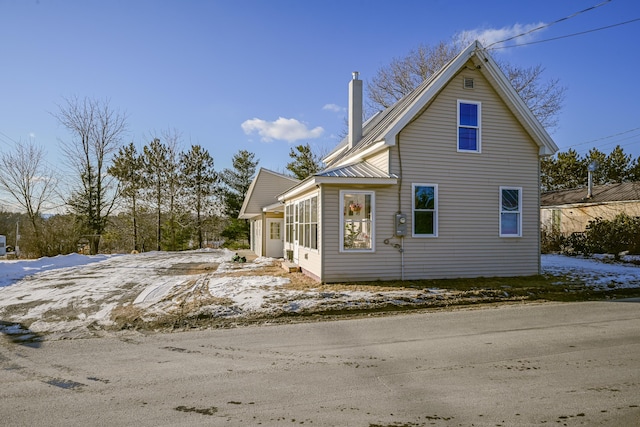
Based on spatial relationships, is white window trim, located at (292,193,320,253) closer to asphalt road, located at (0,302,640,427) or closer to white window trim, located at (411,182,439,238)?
white window trim, located at (411,182,439,238)

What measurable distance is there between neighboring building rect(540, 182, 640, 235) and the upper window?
47.5ft

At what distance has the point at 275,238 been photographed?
20.5 m

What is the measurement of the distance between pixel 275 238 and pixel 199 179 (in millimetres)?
15115

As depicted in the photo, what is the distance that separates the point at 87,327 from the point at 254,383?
428cm

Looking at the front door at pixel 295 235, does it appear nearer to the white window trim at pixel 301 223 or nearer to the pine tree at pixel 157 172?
the white window trim at pixel 301 223

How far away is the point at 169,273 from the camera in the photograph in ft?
45.0

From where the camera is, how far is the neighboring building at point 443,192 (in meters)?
10.5

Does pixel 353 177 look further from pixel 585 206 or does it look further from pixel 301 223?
pixel 585 206

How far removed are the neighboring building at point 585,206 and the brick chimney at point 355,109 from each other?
14.9 metres

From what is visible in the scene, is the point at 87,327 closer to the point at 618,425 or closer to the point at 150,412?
the point at 150,412

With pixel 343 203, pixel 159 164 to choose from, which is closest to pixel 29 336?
pixel 343 203

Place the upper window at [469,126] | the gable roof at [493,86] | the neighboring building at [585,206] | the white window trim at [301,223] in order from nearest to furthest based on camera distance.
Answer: the gable roof at [493,86], the white window trim at [301,223], the upper window at [469,126], the neighboring building at [585,206]

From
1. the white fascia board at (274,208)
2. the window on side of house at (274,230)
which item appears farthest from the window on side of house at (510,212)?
the window on side of house at (274,230)

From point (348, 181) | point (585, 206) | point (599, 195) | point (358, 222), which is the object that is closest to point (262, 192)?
point (358, 222)
